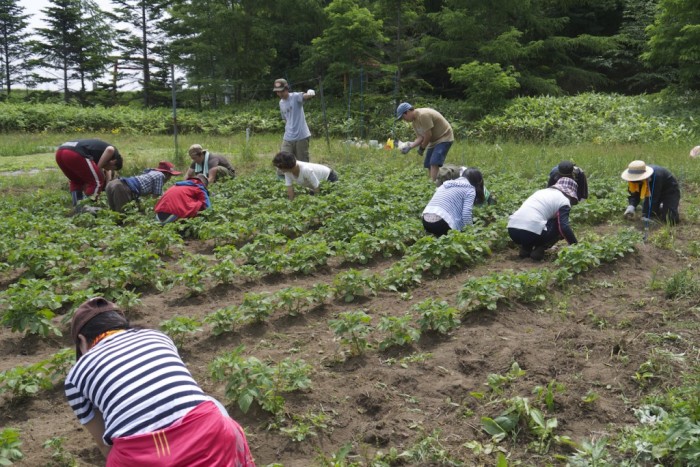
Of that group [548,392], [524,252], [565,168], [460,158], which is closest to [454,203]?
[524,252]

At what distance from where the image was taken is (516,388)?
3.85 m

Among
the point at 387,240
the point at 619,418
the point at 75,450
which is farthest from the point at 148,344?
the point at 387,240

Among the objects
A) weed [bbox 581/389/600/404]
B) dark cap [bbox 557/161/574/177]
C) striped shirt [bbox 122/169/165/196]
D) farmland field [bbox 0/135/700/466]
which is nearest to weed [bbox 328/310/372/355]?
farmland field [bbox 0/135/700/466]

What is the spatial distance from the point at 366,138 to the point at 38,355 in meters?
14.7

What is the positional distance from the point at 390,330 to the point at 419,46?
21021 millimetres

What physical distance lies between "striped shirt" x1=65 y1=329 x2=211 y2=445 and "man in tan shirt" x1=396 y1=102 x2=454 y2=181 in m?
6.85

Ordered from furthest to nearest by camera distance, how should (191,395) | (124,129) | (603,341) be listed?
1. (124,129)
2. (603,341)
3. (191,395)

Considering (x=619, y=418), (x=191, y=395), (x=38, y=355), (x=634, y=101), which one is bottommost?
(x=38, y=355)

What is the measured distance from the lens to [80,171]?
31.2 feet

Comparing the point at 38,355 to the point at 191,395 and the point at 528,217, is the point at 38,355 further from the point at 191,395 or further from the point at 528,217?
the point at 528,217

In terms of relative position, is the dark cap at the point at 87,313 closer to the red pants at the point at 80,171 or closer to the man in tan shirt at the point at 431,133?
the man in tan shirt at the point at 431,133

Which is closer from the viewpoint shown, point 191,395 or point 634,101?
point 191,395

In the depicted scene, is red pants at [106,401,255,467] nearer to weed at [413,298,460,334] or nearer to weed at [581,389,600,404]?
weed at [581,389,600,404]

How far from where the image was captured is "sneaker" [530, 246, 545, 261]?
6.48 meters
